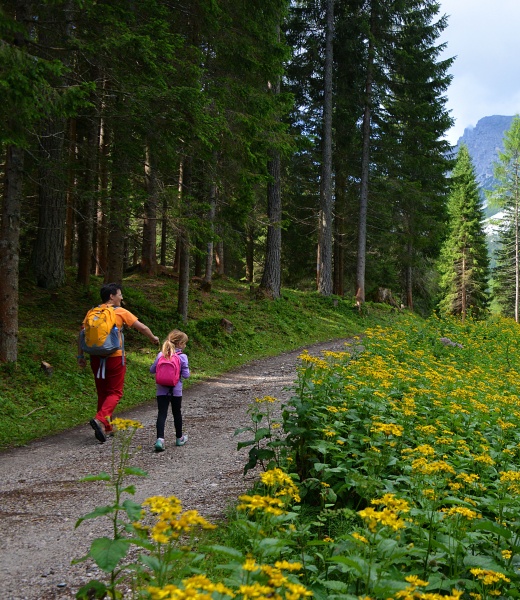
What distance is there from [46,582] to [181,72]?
31.1ft

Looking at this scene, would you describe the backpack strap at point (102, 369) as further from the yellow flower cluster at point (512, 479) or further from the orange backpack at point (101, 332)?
the yellow flower cluster at point (512, 479)

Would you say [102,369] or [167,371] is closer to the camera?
[167,371]

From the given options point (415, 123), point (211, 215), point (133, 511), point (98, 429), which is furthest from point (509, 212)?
point (133, 511)

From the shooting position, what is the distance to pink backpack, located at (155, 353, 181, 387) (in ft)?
20.6

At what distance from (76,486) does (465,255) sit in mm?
42142

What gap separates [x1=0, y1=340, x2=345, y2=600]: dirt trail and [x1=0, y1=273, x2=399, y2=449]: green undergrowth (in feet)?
2.91

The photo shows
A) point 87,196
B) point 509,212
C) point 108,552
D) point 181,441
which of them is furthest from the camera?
point 509,212

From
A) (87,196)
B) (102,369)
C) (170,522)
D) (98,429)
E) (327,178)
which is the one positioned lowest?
(98,429)

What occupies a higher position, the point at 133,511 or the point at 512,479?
the point at 133,511


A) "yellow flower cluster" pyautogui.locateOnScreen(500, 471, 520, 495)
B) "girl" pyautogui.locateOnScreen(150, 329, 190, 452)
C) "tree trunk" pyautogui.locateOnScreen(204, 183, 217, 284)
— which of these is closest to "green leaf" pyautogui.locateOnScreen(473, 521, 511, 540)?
"yellow flower cluster" pyautogui.locateOnScreen(500, 471, 520, 495)

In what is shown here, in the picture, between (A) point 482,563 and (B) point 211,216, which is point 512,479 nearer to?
(A) point 482,563

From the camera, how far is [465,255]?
137 ft

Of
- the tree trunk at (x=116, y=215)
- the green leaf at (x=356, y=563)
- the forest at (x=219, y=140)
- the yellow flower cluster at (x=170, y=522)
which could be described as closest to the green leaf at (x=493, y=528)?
the green leaf at (x=356, y=563)

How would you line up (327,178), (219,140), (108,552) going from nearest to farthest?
(108,552)
(219,140)
(327,178)
